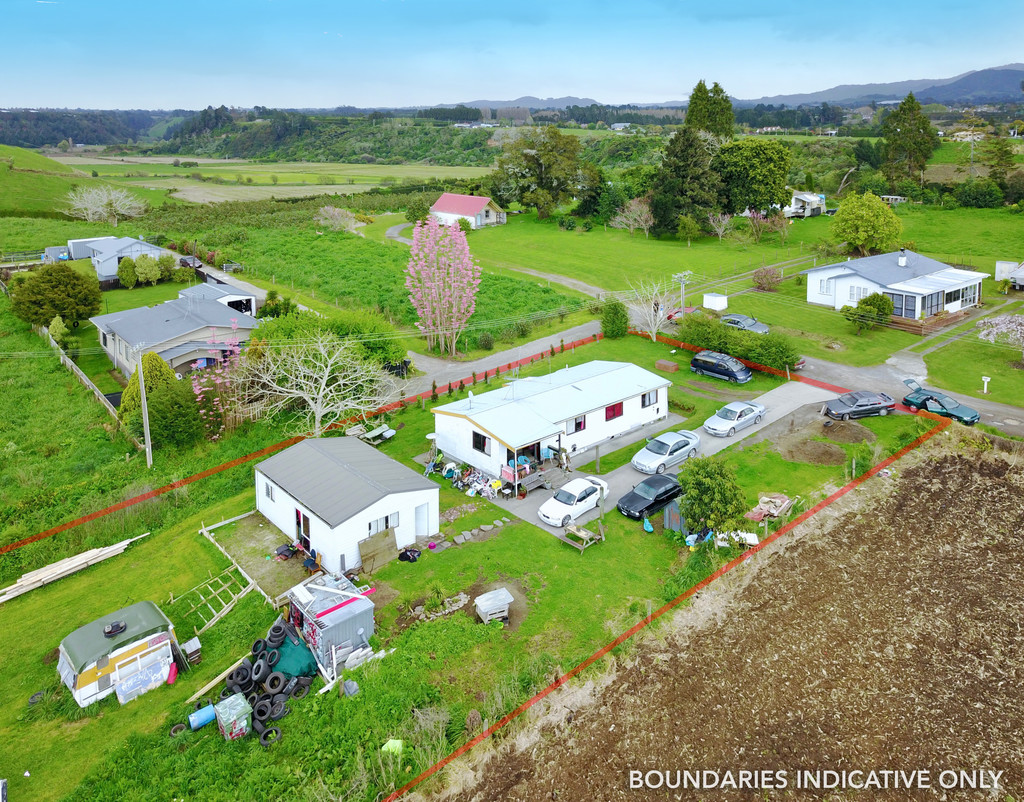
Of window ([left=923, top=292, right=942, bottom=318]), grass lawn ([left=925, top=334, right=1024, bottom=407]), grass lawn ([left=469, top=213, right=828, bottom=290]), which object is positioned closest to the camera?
grass lawn ([left=925, top=334, right=1024, bottom=407])

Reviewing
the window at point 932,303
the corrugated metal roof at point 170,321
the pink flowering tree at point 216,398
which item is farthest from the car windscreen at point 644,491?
the window at point 932,303

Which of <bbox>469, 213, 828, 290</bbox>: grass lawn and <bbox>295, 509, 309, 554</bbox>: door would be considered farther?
<bbox>469, 213, 828, 290</bbox>: grass lawn

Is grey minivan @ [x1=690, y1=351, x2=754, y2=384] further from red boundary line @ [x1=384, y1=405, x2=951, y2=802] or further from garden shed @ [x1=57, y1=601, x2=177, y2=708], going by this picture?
garden shed @ [x1=57, y1=601, x2=177, y2=708]

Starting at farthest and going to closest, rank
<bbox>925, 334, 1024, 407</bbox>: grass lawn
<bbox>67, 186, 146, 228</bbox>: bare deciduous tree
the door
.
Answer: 1. <bbox>67, 186, 146, 228</bbox>: bare deciduous tree
2. <bbox>925, 334, 1024, 407</bbox>: grass lawn
3. the door

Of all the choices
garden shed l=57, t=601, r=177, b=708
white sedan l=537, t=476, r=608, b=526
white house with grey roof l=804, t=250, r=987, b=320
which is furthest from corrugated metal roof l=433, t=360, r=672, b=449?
white house with grey roof l=804, t=250, r=987, b=320

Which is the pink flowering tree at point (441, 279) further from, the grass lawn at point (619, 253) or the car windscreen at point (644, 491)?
the grass lawn at point (619, 253)

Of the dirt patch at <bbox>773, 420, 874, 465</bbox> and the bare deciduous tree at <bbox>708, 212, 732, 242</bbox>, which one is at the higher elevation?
the bare deciduous tree at <bbox>708, 212, 732, 242</bbox>
